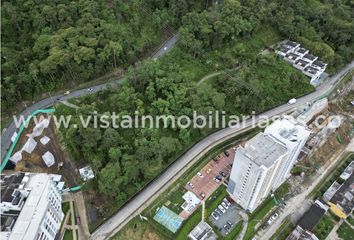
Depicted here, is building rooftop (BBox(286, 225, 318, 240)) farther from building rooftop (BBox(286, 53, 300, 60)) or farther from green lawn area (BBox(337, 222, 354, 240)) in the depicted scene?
building rooftop (BBox(286, 53, 300, 60))

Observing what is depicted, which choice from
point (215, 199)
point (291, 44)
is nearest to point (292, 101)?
point (291, 44)

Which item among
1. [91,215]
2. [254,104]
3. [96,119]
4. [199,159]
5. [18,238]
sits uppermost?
[254,104]

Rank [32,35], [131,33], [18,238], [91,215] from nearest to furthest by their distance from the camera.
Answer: [18,238], [91,215], [32,35], [131,33]

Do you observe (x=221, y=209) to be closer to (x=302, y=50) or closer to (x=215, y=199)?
(x=215, y=199)

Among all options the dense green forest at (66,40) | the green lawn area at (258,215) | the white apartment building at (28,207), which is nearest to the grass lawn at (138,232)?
the white apartment building at (28,207)

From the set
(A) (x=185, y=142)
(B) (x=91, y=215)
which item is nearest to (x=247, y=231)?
(A) (x=185, y=142)

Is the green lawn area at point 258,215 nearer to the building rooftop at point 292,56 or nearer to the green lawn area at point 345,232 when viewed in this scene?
the green lawn area at point 345,232

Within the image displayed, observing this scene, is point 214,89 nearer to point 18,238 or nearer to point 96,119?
point 96,119
